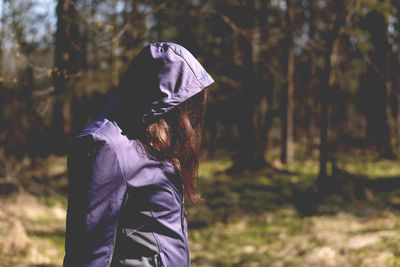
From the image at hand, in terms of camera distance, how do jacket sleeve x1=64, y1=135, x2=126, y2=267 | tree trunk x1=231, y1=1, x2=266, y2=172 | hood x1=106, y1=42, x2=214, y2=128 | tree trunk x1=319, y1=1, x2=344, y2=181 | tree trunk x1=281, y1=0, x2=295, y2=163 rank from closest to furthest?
jacket sleeve x1=64, y1=135, x2=126, y2=267, hood x1=106, y1=42, x2=214, y2=128, tree trunk x1=319, y1=1, x2=344, y2=181, tree trunk x1=231, y1=1, x2=266, y2=172, tree trunk x1=281, y1=0, x2=295, y2=163

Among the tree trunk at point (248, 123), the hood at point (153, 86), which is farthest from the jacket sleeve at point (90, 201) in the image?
the tree trunk at point (248, 123)

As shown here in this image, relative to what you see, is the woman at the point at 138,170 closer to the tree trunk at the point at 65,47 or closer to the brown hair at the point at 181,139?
the brown hair at the point at 181,139

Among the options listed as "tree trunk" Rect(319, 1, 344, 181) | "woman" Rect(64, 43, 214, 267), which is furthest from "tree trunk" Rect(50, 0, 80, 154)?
"tree trunk" Rect(319, 1, 344, 181)

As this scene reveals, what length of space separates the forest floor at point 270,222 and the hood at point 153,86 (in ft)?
6.98

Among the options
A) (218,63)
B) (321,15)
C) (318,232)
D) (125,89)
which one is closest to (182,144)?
(125,89)

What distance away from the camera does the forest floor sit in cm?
600

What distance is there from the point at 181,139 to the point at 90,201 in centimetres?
61

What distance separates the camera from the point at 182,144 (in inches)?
80.8

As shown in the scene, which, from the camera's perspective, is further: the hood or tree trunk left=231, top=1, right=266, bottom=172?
tree trunk left=231, top=1, right=266, bottom=172

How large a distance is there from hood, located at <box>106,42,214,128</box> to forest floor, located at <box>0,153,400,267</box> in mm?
2127

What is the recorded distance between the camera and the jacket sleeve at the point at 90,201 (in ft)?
5.25

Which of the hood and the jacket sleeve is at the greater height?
the hood

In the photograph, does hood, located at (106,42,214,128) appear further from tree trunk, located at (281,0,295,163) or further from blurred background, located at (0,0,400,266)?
tree trunk, located at (281,0,295,163)

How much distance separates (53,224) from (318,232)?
5.16 m
